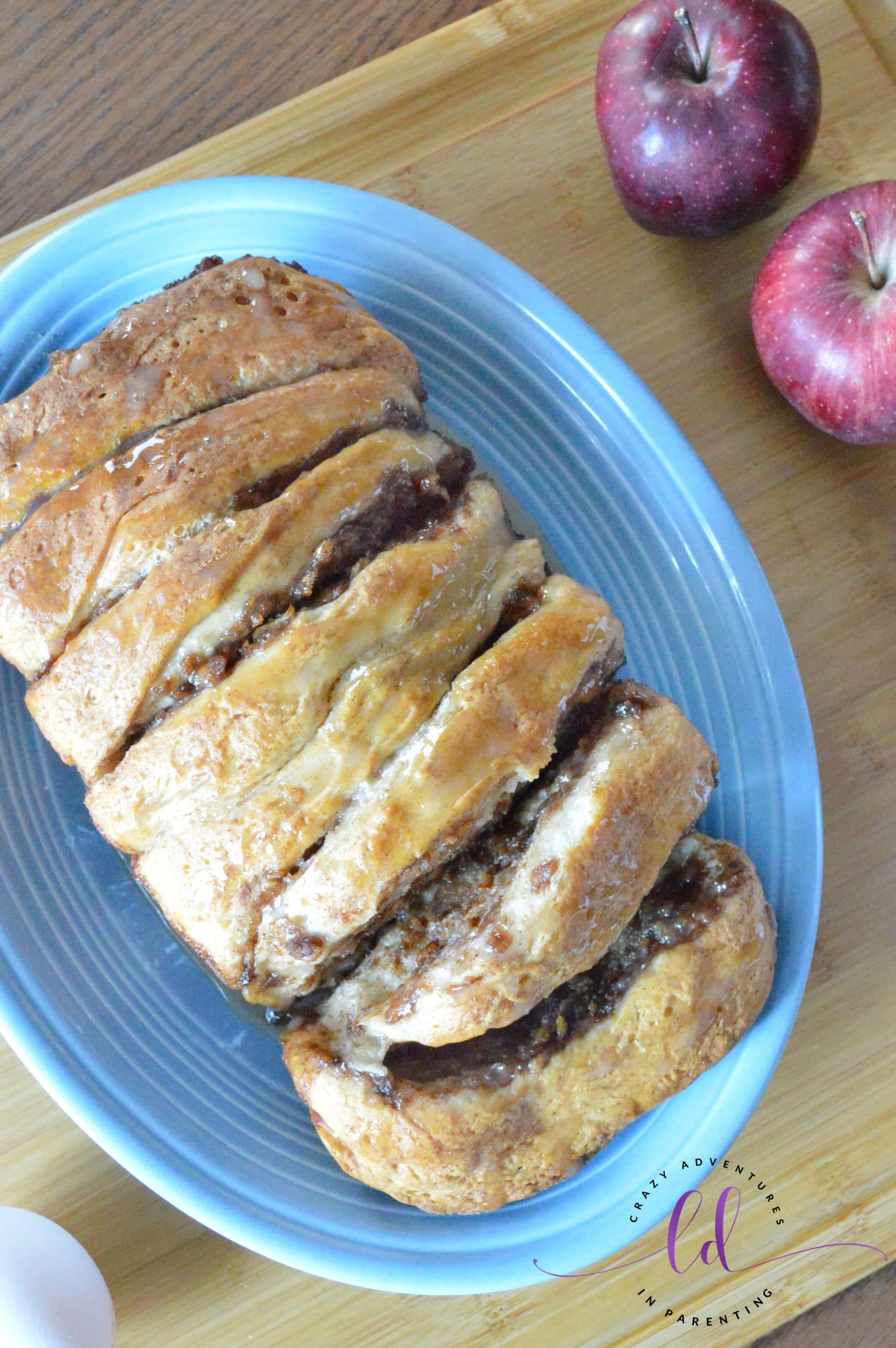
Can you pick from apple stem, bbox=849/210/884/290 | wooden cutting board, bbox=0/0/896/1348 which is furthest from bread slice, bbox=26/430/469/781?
apple stem, bbox=849/210/884/290

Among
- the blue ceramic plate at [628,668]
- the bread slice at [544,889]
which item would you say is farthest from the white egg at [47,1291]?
the bread slice at [544,889]

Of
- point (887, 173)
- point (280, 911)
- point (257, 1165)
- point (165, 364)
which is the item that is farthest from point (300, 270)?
point (257, 1165)

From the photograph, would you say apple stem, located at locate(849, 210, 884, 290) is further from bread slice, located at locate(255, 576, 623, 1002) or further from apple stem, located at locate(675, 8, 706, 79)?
bread slice, located at locate(255, 576, 623, 1002)

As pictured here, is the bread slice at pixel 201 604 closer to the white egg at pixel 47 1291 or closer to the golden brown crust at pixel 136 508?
the golden brown crust at pixel 136 508

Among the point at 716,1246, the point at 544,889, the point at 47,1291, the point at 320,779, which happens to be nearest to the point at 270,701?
the point at 320,779

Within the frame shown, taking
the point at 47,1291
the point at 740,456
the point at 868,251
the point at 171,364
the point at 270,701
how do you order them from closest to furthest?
the point at 270,701 → the point at 171,364 → the point at 47,1291 → the point at 868,251 → the point at 740,456

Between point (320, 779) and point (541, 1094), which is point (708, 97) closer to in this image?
point (320, 779)
